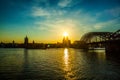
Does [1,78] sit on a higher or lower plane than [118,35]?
lower

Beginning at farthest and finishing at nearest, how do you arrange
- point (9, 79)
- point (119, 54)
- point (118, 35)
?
point (118, 35) → point (119, 54) → point (9, 79)

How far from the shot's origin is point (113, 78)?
28859 millimetres

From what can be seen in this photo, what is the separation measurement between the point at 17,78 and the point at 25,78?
155 cm

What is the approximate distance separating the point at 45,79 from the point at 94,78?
932 centimetres

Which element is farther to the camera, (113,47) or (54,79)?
(113,47)

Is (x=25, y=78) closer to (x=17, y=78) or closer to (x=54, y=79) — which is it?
(x=17, y=78)

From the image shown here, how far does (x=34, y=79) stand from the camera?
2800cm

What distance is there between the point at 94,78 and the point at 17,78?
1463cm

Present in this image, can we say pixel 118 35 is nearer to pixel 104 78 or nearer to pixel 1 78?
pixel 104 78

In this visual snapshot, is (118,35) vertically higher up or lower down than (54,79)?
higher up

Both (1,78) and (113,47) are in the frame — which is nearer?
(1,78)

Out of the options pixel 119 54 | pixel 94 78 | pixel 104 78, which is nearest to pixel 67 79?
pixel 94 78

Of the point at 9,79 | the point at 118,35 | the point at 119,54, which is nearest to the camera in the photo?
the point at 9,79

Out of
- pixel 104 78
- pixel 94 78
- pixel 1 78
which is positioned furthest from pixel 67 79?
pixel 1 78
